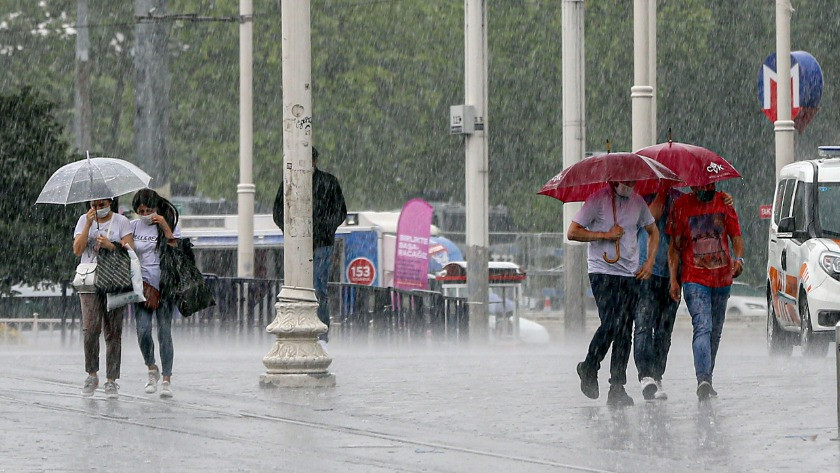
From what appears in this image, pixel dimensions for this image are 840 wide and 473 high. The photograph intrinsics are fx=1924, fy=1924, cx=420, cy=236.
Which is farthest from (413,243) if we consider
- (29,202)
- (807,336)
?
(807,336)

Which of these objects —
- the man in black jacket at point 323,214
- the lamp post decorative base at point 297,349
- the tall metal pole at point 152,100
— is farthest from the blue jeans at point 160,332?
the tall metal pole at point 152,100

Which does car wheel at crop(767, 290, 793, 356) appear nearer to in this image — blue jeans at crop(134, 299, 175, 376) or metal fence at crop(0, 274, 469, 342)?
metal fence at crop(0, 274, 469, 342)

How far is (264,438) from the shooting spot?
11.4 meters

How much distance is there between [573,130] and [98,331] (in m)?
14.5

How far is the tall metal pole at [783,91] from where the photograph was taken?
29562mm

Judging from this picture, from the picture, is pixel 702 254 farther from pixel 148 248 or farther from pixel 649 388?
pixel 148 248

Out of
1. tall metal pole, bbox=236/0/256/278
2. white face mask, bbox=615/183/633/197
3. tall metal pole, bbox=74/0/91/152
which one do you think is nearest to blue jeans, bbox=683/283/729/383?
white face mask, bbox=615/183/633/197

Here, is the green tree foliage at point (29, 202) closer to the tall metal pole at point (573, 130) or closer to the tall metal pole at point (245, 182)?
the tall metal pole at point (245, 182)

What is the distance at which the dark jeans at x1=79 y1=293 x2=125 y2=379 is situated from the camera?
14.4 meters

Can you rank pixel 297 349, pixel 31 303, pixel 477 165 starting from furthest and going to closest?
1. pixel 31 303
2. pixel 477 165
3. pixel 297 349

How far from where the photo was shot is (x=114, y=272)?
14180 mm

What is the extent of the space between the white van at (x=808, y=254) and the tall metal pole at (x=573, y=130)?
24.9 feet

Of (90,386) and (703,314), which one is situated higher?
(703,314)

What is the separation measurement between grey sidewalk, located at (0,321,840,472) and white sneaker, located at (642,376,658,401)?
7 centimetres
